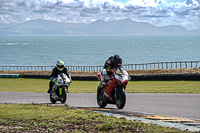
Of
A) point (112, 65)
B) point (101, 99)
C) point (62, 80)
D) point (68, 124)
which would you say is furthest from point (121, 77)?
point (62, 80)

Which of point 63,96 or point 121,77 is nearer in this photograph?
point 121,77

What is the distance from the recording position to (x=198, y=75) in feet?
105

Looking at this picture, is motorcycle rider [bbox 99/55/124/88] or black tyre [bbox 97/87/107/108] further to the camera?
black tyre [bbox 97/87/107/108]

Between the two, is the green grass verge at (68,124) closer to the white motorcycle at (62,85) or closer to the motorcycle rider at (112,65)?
the motorcycle rider at (112,65)

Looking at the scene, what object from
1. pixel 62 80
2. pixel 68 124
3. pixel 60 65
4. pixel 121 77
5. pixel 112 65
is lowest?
pixel 68 124

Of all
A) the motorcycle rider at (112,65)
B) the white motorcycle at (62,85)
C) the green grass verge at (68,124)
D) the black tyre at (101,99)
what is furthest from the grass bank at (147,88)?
the green grass verge at (68,124)

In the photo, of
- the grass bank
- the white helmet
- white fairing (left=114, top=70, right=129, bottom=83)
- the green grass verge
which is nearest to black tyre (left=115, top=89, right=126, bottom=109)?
white fairing (left=114, top=70, right=129, bottom=83)

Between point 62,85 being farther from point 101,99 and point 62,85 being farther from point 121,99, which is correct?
point 121,99

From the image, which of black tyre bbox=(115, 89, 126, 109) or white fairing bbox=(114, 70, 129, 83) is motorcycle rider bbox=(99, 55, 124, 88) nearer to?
white fairing bbox=(114, 70, 129, 83)

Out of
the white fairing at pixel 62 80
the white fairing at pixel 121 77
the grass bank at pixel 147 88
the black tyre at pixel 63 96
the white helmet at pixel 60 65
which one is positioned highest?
the white helmet at pixel 60 65

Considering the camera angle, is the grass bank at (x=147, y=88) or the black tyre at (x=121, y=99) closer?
the black tyre at (x=121, y=99)

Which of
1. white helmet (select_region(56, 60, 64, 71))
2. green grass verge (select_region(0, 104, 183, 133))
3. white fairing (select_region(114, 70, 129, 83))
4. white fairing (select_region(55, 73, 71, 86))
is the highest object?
white helmet (select_region(56, 60, 64, 71))


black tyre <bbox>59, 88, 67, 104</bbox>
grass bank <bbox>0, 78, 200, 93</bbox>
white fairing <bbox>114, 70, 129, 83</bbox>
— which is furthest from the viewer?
grass bank <bbox>0, 78, 200, 93</bbox>

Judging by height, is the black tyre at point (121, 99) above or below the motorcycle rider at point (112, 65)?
below
